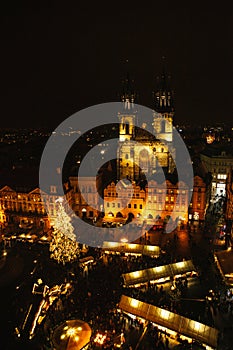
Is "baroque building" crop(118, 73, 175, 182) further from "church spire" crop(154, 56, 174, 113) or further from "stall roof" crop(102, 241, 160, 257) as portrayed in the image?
"stall roof" crop(102, 241, 160, 257)

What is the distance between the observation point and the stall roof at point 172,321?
2308 cm

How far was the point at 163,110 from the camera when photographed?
5994 centimetres

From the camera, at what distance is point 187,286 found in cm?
3169

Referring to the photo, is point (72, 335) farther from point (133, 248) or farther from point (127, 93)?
point (127, 93)

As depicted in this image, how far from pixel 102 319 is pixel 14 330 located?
8.88 metres

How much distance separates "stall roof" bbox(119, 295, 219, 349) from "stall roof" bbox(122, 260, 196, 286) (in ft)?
12.4

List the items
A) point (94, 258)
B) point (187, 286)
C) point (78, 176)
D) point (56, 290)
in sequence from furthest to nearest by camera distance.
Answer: point (78, 176)
point (94, 258)
point (187, 286)
point (56, 290)

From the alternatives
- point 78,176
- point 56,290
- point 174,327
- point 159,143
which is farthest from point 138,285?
point 159,143

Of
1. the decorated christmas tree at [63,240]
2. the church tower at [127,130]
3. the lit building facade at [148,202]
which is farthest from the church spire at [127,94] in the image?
the decorated christmas tree at [63,240]

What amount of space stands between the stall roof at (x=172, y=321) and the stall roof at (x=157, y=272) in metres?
3.77

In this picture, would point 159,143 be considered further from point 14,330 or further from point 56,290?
point 14,330

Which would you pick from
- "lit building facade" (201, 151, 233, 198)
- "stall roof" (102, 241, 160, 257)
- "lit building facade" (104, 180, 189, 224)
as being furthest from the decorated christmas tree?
"lit building facade" (201, 151, 233, 198)

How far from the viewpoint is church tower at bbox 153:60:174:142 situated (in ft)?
195

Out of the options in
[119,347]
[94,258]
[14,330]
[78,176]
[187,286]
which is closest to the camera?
[119,347]
